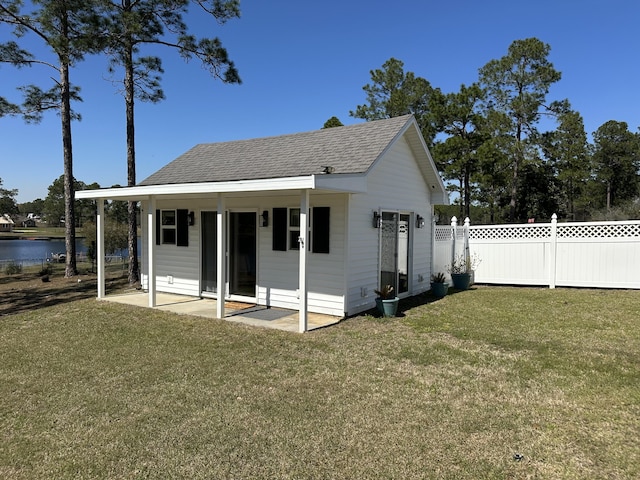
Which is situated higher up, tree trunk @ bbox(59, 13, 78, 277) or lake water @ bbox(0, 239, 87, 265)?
tree trunk @ bbox(59, 13, 78, 277)

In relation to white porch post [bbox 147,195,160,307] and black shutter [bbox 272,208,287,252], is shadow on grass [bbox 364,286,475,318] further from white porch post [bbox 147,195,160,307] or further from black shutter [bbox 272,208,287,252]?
white porch post [bbox 147,195,160,307]

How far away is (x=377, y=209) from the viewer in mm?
8562

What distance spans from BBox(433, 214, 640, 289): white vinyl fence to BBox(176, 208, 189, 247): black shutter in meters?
7.10

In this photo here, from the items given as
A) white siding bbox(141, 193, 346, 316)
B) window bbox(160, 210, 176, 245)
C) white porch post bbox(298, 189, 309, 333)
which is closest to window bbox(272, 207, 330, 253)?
white siding bbox(141, 193, 346, 316)

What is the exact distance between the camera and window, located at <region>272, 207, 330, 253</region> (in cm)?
783

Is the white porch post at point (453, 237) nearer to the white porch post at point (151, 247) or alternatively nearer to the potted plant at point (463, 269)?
the potted plant at point (463, 269)

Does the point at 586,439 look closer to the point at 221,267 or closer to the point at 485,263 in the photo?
the point at 221,267

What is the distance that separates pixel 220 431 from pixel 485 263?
36.0 feet

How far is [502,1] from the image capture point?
417 inches

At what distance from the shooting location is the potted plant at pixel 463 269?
38.3 ft

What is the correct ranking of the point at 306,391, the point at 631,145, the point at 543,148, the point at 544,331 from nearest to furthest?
1. the point at 306,391
2. the point at 544,331
3. the point at 543,148
4. the point at 631,145

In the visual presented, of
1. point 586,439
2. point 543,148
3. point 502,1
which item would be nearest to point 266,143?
point 502,1

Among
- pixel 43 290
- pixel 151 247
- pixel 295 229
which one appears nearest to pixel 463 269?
pixel 295 229

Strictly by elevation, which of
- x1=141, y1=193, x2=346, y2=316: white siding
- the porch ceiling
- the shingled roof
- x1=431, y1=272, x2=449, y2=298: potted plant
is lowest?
x1=431, y1=272, x2=449, y2=298: potted plant
